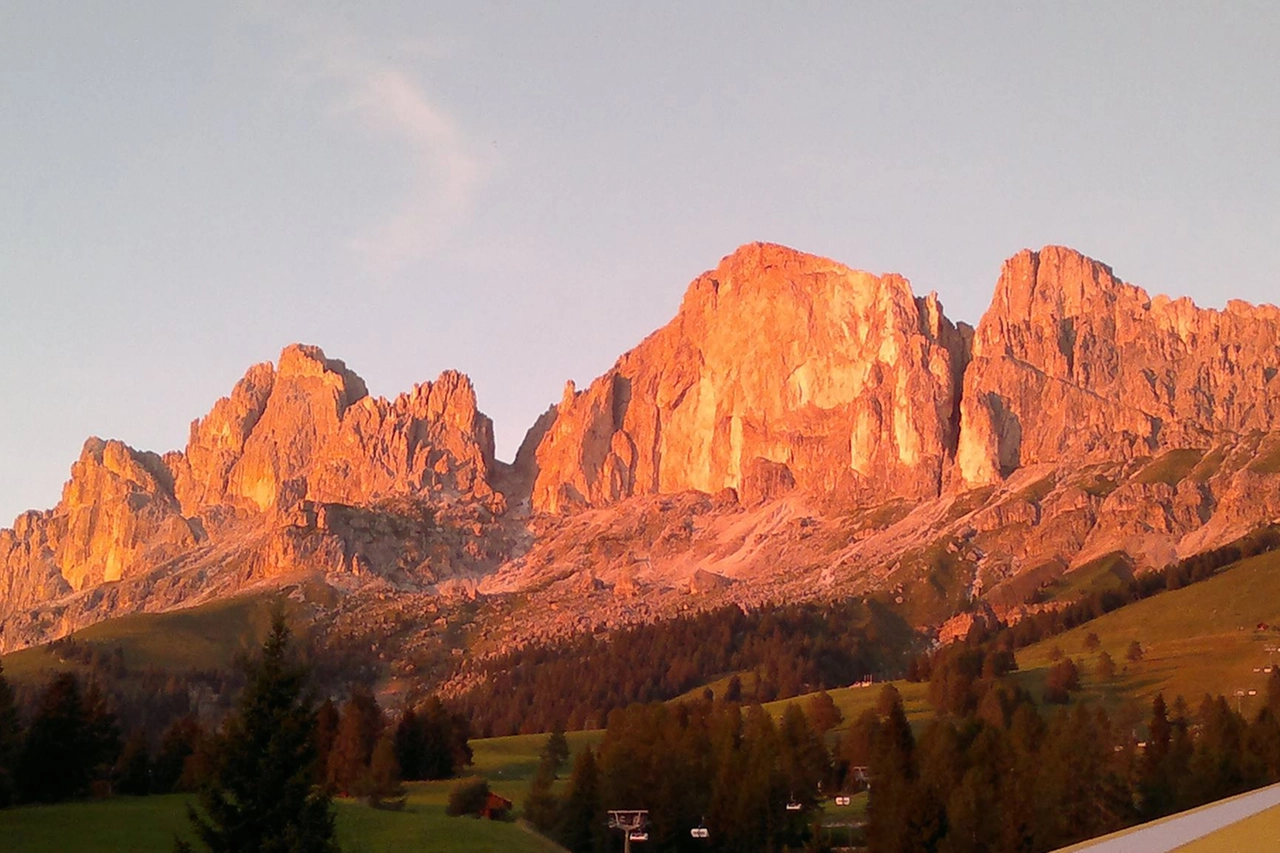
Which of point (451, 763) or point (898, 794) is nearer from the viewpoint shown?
point (898, 794)

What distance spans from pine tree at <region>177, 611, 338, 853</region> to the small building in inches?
2171

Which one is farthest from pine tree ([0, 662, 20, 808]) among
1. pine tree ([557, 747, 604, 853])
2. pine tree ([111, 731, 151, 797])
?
A: pine tree ([557, 747, 604, 853])

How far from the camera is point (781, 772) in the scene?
9638 cm

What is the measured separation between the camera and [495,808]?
96.4 meters

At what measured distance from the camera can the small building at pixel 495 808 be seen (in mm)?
94625

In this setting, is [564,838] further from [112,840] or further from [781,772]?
[112,840]

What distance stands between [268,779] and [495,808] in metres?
59.9

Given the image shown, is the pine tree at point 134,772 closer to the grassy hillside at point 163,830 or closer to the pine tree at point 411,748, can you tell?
the grassy hillside at point 163,830

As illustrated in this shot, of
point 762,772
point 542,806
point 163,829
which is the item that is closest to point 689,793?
point 762,772

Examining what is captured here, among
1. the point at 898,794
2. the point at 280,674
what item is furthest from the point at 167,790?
the point at 280,674

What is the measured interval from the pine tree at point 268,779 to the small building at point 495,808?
181 feet

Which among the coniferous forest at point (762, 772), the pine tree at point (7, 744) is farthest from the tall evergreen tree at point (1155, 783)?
the pine tree at point (7, 744)

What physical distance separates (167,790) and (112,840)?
34.8 meters

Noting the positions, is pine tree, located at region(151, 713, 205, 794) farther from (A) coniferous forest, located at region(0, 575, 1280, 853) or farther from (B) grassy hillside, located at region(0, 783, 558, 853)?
(B) grassy hillside, located at region(0, 783, 558, 853)
